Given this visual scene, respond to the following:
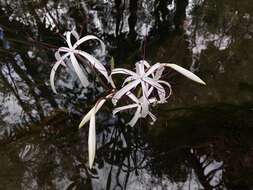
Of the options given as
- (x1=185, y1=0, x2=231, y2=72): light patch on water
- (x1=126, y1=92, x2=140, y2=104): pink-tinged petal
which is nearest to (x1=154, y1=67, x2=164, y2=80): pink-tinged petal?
(x1=126, y1=92, x2=140, y2=104): pink-tinged petal

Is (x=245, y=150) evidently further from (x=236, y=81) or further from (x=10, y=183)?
(x=10, y=183)

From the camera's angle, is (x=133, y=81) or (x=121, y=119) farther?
(x=121, y=119)

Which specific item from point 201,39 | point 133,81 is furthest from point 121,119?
point 201,39

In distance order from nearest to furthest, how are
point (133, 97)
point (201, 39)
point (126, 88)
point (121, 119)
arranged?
point (126, 88)
point (133, 97)
point (121, 119)
point (201, 39)

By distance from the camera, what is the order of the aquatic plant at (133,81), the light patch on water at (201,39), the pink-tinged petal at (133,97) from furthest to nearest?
the light patch on water at (201,39)
the pink-tinged petal at (133,97)
the aquatic plant at (133,81)

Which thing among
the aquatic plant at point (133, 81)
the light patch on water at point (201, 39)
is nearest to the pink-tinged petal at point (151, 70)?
the aquatic plant at point (133, 81)

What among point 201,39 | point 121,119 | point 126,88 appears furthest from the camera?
point 201,39

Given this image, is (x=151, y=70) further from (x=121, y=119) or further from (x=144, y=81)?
(x=121, y=119)

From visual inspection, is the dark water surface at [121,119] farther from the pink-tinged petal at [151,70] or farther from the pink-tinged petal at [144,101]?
the pink-tinged petal at [151,70]
